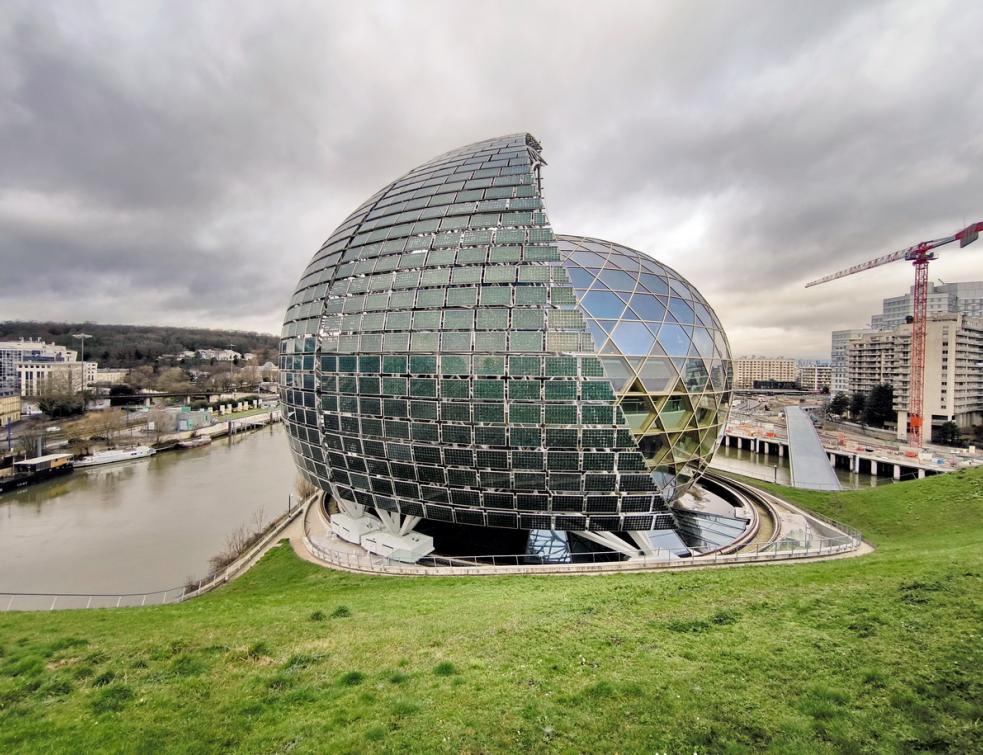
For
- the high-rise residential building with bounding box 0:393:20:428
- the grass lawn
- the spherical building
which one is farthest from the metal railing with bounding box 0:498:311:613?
the high-rise residential building with bounding box 0:393:20:428

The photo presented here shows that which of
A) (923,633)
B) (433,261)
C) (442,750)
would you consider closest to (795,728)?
(923,633)

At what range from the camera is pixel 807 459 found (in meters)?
47.8

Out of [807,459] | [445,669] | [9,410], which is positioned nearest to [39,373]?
[9,410]

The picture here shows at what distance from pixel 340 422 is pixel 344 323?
4926mm

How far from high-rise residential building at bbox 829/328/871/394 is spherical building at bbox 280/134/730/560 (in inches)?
6457


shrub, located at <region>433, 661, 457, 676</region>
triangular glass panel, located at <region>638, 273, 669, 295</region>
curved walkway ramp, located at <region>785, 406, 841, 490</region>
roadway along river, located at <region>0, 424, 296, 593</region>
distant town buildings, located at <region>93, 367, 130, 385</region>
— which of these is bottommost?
roadway along river, located at <region>0, 424, 296, 593</region>

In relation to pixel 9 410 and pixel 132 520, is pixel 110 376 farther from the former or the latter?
pixel 132 520

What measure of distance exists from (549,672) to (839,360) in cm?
21911

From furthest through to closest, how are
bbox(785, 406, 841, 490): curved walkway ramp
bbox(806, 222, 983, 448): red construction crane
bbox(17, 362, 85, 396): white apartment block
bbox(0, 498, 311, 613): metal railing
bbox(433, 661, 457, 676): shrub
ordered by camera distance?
1. bbox(17, 362, 85, 396): white apartment block
2. bbox(806, 222, 983, 448): red construction crane
3. bbox(785, 406, 841, 490): curved walkway ramp
4. bbox(0, 498, 311, 613): metal railing
5. bbox(433, 661, 457, 676): shrub

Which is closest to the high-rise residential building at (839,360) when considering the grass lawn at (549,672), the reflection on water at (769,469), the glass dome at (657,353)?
the reflection on water at (769,469)

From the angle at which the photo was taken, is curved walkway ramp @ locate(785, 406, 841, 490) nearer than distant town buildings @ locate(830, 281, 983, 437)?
Yes

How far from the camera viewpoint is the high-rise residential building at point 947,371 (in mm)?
69438

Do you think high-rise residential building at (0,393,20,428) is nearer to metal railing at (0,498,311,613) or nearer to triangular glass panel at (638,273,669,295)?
metal railing at (0,498,311,613)

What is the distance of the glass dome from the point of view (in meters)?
17.4
